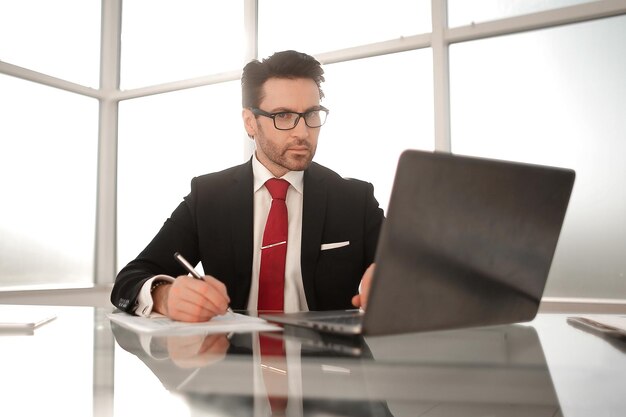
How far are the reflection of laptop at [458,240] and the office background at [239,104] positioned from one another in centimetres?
251

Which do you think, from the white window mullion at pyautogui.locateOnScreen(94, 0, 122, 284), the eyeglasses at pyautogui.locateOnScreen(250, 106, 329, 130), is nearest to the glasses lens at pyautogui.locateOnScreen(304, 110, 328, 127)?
the eyeglasses at pyautogui.locateOnScreen(250, 106, 329, 130)

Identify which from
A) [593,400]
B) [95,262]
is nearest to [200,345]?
[593,400]

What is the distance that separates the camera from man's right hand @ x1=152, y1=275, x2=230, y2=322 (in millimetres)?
1021

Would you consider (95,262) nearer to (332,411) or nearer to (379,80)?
(379,80)

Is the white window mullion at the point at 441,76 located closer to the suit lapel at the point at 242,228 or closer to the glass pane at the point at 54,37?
the suit lapel at the point at 242,228

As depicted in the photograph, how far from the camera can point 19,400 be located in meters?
0.50

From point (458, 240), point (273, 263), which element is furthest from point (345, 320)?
point (273, 263)

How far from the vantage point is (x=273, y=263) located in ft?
5.68

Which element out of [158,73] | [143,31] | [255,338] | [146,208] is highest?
[143,31]

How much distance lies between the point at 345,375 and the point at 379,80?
11.0ft

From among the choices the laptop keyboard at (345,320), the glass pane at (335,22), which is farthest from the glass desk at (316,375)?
the glass pane at (335,22)

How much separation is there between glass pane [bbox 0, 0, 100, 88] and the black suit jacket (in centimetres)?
315

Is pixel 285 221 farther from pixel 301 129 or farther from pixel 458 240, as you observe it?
pixel 458 240

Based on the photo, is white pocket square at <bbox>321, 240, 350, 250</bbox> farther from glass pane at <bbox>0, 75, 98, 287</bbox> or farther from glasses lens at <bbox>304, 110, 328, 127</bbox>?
glass pane at <bbox>0, 75, 98, 287</bbox>
